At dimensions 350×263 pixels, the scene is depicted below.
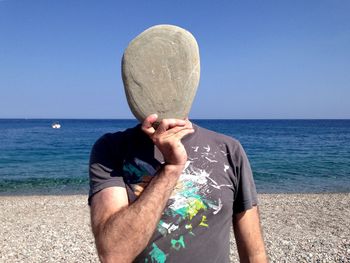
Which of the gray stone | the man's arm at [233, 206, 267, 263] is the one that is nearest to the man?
the man's arm at [233, 206, 267, 263]

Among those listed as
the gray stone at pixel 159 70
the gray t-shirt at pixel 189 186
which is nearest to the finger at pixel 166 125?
the gray stone at pixel 159 70

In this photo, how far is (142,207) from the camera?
1.58 meters

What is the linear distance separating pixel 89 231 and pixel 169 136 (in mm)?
9069

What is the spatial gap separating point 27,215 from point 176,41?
12552mm

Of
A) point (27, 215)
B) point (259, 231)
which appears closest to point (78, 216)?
point (27, 215)

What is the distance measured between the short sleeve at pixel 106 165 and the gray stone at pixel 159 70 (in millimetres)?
241

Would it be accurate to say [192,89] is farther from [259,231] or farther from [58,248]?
[58,248]

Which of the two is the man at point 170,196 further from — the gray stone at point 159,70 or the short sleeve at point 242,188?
the gray stone at point 159,70

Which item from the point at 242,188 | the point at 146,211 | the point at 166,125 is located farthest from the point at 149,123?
the point at 242,188

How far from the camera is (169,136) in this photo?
61.6 inches

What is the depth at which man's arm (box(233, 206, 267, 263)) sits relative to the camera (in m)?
2.01

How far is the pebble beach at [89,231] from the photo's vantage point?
8.07 m

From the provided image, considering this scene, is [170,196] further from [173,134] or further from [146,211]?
[173,134]

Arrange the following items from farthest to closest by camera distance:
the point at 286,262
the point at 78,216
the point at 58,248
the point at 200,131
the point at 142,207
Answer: the point at 78,216
the point at 58,248
the point at 286,262
the point at 200,131
the point at 142,207
